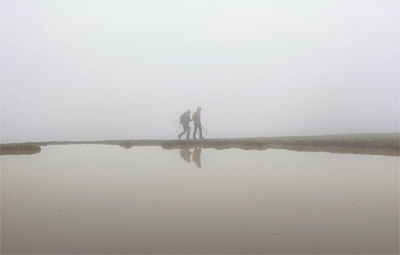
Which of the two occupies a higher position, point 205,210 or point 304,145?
point 304,145

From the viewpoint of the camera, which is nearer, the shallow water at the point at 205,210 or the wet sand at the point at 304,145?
the shallow water at the point at 205,210

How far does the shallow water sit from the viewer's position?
272cm

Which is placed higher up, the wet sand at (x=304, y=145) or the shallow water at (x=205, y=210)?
the wet sand at (x=304, y=145)

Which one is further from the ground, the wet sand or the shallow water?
the wet sand

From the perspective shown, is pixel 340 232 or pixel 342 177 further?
pixel 342 177

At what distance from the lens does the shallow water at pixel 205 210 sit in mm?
2725

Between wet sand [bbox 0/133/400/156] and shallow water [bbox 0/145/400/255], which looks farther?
wet sand [bbox 0/133/400/156]

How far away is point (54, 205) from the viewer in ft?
13.3

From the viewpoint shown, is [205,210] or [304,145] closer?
[205,210]

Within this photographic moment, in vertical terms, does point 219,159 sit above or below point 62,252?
above

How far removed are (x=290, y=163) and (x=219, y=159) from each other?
1.71 m

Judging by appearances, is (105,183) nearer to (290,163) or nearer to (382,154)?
(290,163)

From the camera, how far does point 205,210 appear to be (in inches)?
146

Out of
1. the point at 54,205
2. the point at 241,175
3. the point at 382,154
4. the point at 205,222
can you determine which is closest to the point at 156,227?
the point at 205,222
